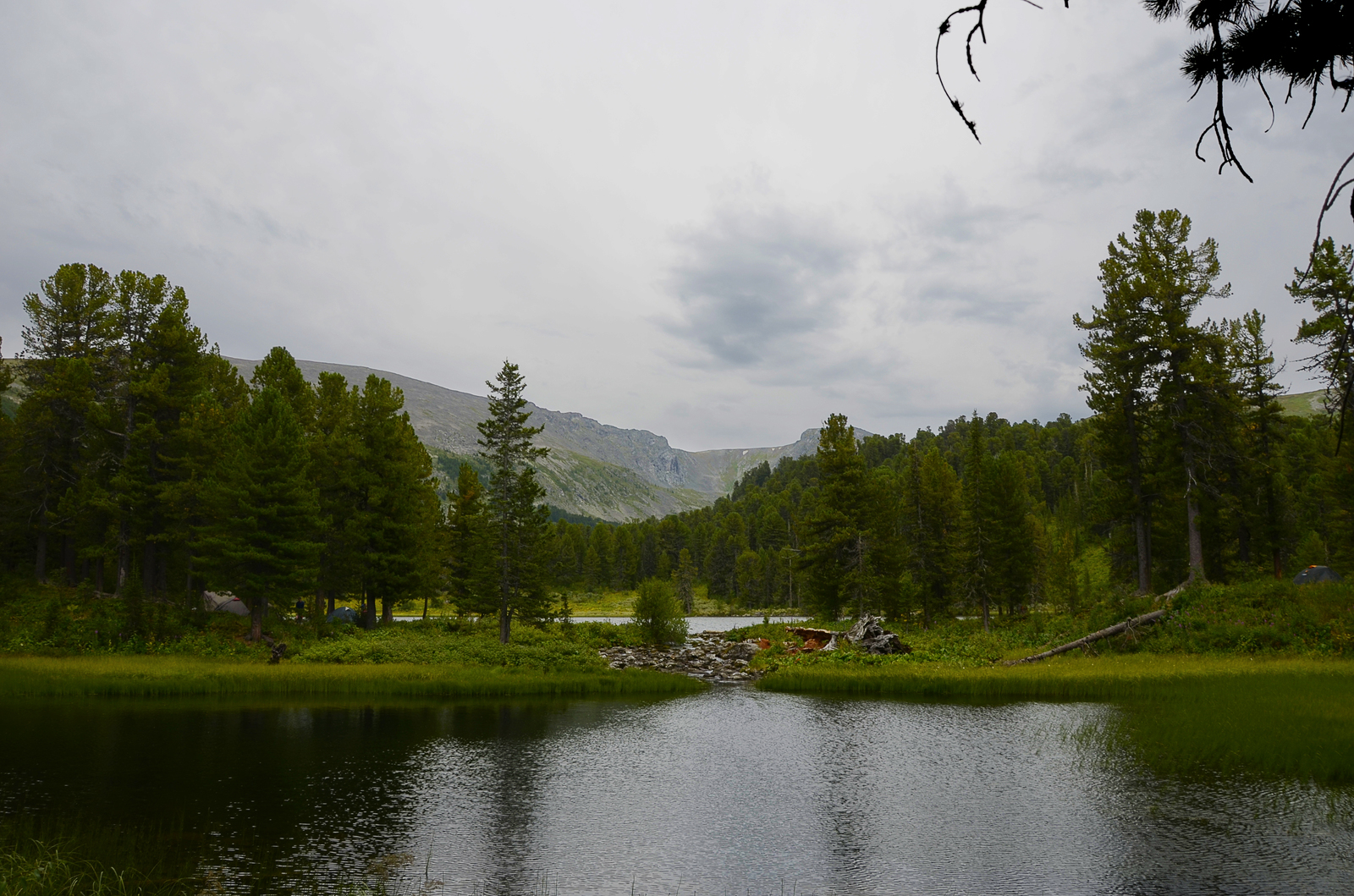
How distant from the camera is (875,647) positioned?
4297 cm

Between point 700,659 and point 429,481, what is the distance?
2878 centimetres

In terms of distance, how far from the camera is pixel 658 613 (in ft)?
181

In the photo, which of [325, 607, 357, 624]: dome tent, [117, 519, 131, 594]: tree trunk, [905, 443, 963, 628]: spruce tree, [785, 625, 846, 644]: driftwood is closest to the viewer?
[117, 519, 131, 594]: tree trunk

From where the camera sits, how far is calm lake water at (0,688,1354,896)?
12.2m

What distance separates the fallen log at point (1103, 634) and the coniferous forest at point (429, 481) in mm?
4374

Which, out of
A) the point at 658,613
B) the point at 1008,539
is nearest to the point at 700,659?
the point at 658,613

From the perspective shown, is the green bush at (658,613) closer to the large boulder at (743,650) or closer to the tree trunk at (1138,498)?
the large boulder at (743,650)

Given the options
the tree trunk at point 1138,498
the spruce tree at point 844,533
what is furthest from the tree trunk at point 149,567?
the tree trunk at point 1138,498

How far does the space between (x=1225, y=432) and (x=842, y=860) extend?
1600 inches

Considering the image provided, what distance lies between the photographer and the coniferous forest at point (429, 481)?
137 ft

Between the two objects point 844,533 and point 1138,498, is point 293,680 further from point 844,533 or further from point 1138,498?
point 1138,498

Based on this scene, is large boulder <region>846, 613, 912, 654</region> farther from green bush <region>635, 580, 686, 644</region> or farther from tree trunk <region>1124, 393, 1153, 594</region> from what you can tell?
green bush <region>635, 580, 686, 644</region>

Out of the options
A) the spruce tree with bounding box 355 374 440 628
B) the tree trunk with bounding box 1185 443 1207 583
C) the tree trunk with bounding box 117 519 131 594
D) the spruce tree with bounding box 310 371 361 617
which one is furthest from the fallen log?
the tree trunk with bounding box 117 519 131 594

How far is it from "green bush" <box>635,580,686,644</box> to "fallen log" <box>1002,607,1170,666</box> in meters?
24.5
